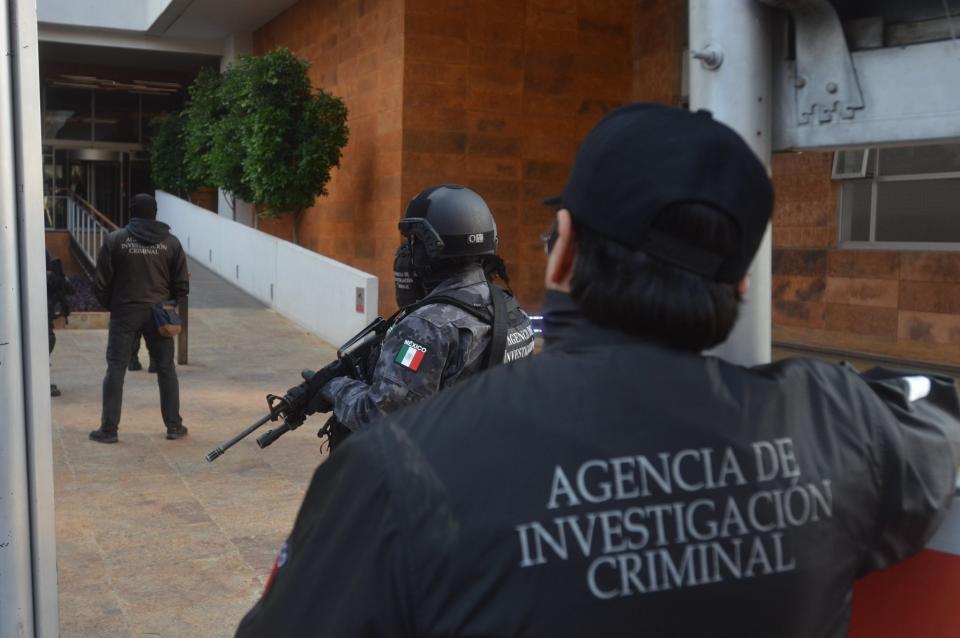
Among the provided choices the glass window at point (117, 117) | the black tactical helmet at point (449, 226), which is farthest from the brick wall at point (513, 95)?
the glass window at point (117, 117)

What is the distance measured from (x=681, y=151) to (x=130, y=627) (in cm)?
379

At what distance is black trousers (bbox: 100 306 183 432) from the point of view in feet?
24.4

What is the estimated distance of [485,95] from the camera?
1353 cm

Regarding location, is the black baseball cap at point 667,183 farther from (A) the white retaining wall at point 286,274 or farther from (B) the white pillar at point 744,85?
(A) the white retaining wall at point 286,274

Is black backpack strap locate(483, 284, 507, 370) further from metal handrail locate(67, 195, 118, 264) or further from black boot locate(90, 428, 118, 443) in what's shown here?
metal handrail locate(67, 195, 118, 264)

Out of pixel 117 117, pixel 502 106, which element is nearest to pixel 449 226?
pixel 502 106

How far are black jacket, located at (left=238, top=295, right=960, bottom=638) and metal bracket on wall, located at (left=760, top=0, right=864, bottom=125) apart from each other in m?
0.70

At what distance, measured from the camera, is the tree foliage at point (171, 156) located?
871 inches

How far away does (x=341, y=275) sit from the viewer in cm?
1291

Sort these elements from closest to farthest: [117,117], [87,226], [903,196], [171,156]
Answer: [903,196] < [87,226] < [171,156] < [117,117]

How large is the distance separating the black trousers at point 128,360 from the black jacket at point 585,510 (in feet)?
21.6

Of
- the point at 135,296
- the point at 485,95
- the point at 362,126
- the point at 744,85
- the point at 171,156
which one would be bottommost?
the point at 135,296

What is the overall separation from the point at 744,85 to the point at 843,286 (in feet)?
31.0

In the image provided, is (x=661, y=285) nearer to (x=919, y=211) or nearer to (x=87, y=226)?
(x=919, y=211)
